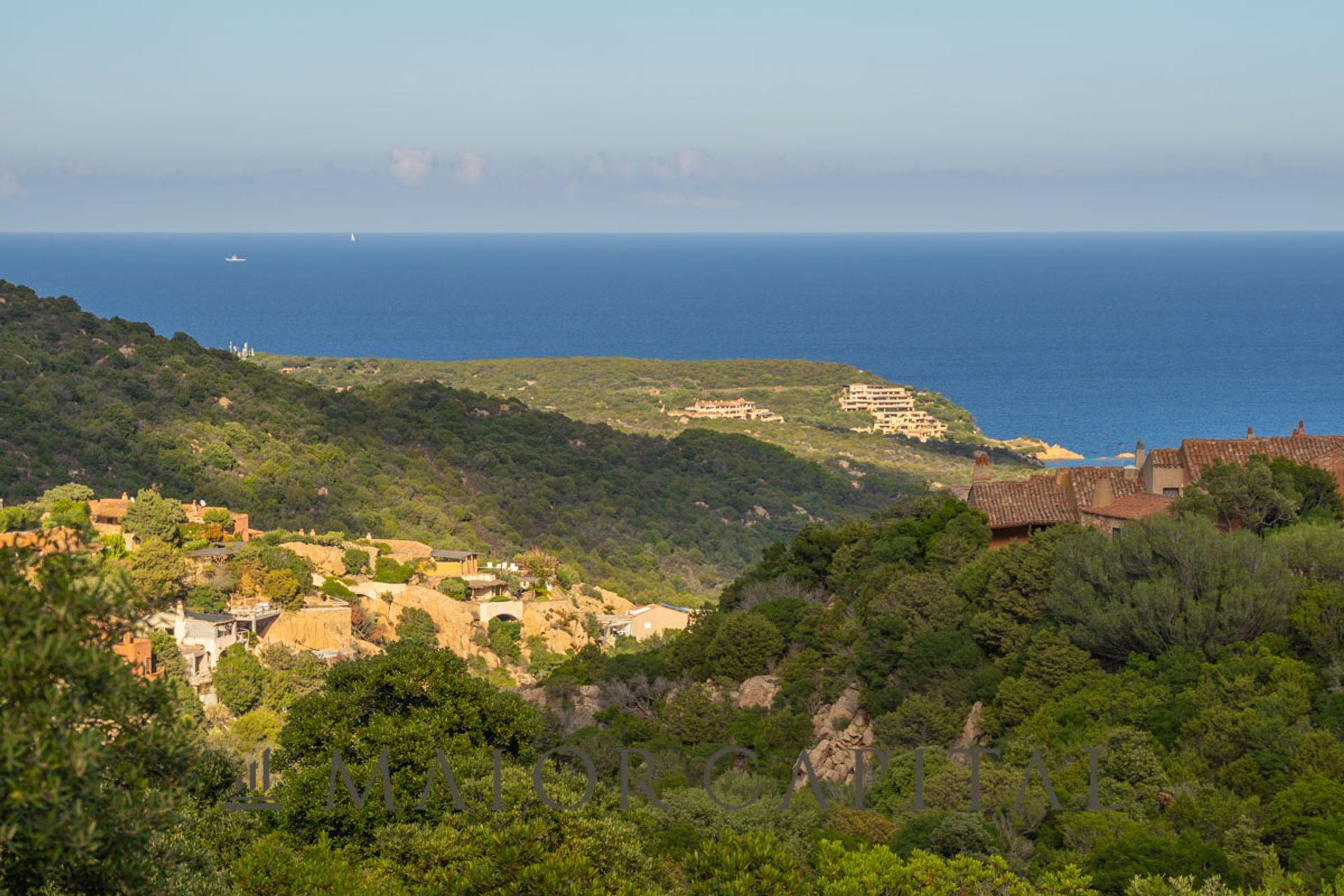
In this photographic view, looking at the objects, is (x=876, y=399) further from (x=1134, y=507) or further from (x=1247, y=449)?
(x=1134, y=507)

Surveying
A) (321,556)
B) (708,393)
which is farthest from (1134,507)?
(708,393)

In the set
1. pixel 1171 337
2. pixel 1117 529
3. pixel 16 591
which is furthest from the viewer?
pixel 1171 337

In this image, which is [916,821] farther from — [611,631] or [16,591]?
[611,631]

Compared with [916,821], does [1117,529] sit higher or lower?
higher

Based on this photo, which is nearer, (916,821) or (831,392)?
(916,821)

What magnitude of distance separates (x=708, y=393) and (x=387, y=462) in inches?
1986

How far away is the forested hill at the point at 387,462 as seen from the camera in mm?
49750

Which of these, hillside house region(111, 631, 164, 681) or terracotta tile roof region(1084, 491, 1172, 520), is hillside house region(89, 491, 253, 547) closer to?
hillside house region(111, 631, 164, 681)

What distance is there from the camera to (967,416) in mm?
102875

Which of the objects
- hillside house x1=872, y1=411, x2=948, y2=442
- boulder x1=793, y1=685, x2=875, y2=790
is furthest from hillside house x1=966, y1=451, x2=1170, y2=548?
hillside house x1=872, y1=411, x2=948, y2=442

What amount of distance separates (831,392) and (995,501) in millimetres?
80602

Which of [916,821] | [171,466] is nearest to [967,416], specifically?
[171,466]

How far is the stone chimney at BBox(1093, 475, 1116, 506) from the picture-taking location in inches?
984

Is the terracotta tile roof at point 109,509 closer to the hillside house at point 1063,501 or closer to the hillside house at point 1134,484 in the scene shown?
the hillside house at point 1063,501
